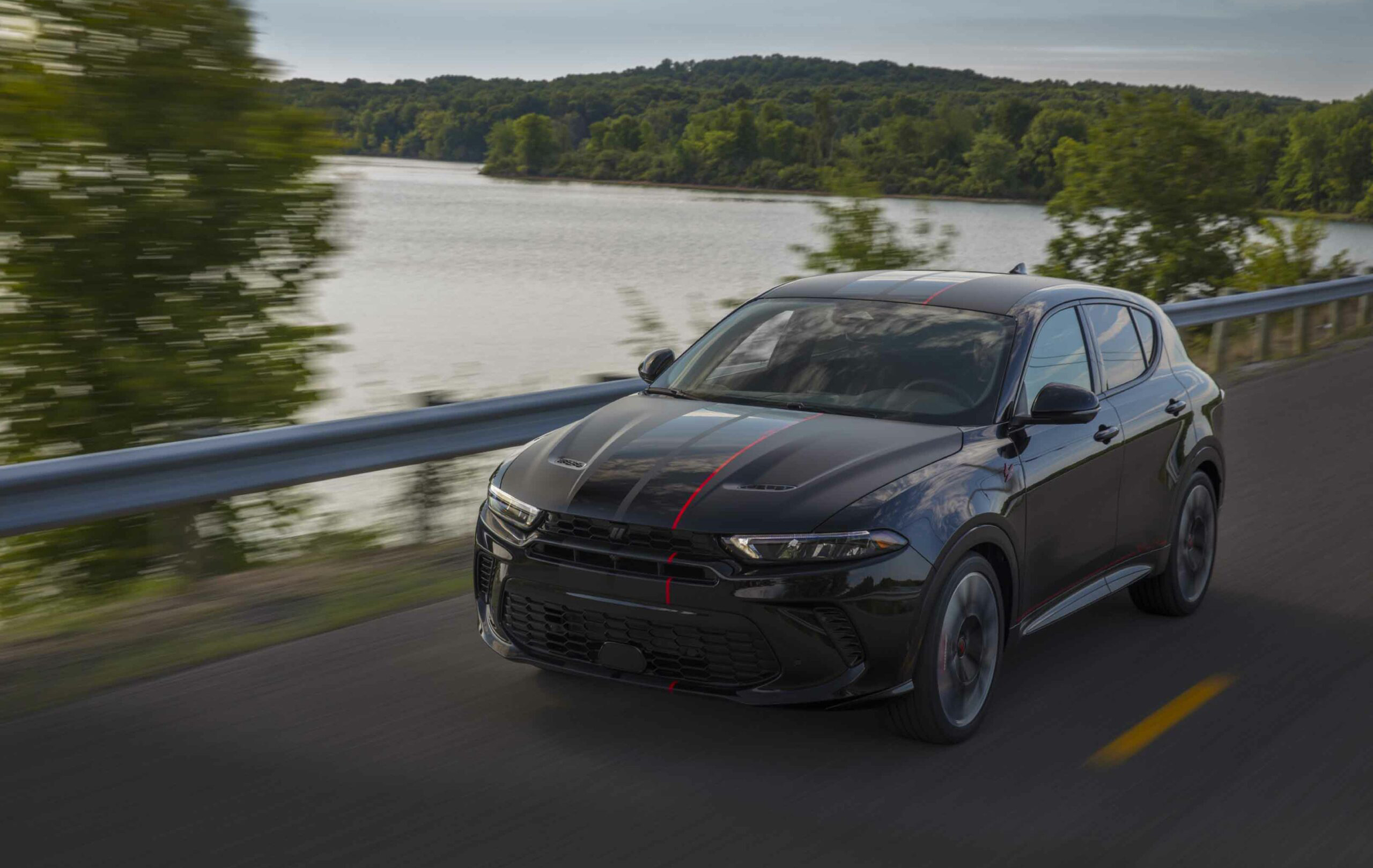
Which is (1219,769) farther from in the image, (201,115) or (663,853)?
(201,115)

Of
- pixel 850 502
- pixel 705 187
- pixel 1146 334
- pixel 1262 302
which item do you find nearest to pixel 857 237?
pixel 1262 302

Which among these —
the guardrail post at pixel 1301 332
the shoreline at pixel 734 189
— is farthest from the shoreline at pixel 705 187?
the guardrail post at pixel 1301 332

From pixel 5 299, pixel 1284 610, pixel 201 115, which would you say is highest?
pixel 201 115

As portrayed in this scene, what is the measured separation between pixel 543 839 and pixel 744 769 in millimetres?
835

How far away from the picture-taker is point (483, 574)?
16.9ft

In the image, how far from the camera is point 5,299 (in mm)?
8305

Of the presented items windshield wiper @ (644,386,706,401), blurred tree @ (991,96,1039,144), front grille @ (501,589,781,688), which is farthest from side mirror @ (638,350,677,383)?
blurred tree @ (991,96,1039,144)

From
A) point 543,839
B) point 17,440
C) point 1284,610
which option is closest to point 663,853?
point 543,839

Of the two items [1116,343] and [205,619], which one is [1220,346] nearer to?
[1116,343]

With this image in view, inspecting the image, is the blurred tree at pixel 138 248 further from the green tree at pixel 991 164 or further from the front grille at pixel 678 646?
the green tree at pixel 991 164

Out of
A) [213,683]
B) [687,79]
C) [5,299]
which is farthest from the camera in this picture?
[687,79]

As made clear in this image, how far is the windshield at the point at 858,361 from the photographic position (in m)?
5.49

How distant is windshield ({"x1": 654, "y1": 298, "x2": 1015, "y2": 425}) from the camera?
5.49 meters

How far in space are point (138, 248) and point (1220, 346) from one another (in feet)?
38.4
